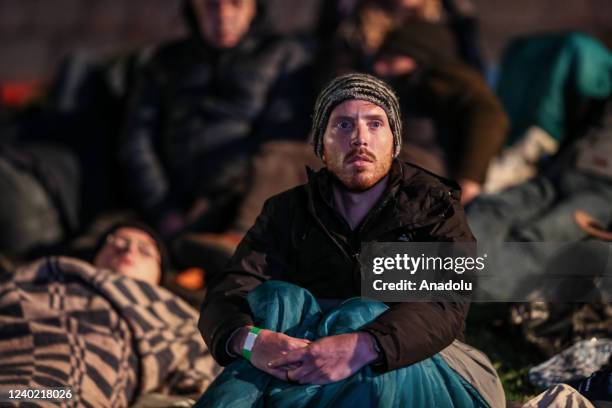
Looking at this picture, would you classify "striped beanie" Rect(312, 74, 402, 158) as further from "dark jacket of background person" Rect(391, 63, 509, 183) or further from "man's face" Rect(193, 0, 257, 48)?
"man's face" Rect(193, 0, 257, 48)

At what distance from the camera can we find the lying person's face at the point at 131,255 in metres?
3.67

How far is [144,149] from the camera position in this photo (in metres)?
5.06

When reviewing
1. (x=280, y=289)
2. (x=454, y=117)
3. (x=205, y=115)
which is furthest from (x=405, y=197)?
(x=205, y=115)

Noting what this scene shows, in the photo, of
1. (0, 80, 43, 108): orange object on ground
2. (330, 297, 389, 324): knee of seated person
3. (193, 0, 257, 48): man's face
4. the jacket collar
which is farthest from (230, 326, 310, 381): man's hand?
(0, 80, 43, 108): orange object on ground

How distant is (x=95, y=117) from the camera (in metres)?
5.48

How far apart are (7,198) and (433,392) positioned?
3.04 metres

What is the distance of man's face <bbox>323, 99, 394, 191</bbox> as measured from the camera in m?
2.41

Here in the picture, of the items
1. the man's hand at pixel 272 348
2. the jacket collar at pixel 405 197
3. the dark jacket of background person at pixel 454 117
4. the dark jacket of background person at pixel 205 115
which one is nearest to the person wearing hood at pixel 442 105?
the dark jacket of background person at pixel 454 117

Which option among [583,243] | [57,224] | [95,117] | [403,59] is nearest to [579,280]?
[583,243]

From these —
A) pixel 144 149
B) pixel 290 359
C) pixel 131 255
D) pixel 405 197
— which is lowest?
pixel 131 255

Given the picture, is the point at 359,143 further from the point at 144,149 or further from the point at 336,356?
the point at 144,149

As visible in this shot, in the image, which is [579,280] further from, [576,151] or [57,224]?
[57,224]

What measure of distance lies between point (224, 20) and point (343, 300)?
9.10ft

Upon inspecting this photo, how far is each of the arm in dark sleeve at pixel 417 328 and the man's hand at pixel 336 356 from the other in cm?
3
